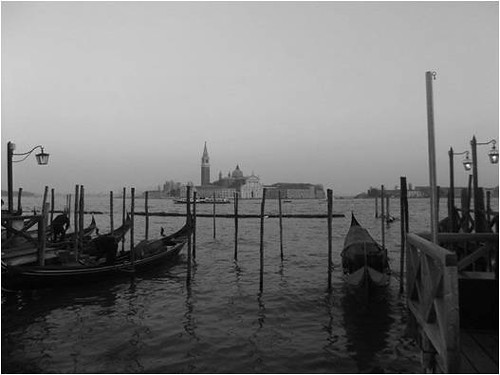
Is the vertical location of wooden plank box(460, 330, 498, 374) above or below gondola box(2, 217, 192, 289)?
above

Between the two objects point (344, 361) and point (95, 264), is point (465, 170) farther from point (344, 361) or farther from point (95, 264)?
point (95, 264)

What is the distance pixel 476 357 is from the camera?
12.9 ft

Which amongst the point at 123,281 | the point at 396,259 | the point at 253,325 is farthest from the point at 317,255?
the point at 253,325

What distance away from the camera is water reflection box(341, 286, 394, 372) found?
20.5ft

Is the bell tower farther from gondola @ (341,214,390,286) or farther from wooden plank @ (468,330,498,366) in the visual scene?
wooden plank @ (468,330,498,366)

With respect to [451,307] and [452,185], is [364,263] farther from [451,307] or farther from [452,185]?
[451,307]

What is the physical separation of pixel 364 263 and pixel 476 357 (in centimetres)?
666

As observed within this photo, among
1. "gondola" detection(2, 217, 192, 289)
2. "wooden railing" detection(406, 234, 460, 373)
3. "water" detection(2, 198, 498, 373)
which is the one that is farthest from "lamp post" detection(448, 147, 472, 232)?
"gondola" detection(2, 217, 192, 289)

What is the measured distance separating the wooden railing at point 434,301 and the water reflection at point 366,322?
63.5 inches

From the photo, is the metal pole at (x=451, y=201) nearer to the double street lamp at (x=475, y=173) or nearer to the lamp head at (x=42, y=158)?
the double street lamp at (x=475, y=173)

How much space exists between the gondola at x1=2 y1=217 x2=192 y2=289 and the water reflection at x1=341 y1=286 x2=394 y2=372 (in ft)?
21.7

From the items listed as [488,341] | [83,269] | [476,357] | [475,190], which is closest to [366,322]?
[475,190]

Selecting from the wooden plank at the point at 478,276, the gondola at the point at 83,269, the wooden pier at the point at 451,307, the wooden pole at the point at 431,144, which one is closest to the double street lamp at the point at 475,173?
the wooden pier at the point at 451,307

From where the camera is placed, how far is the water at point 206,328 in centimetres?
601
